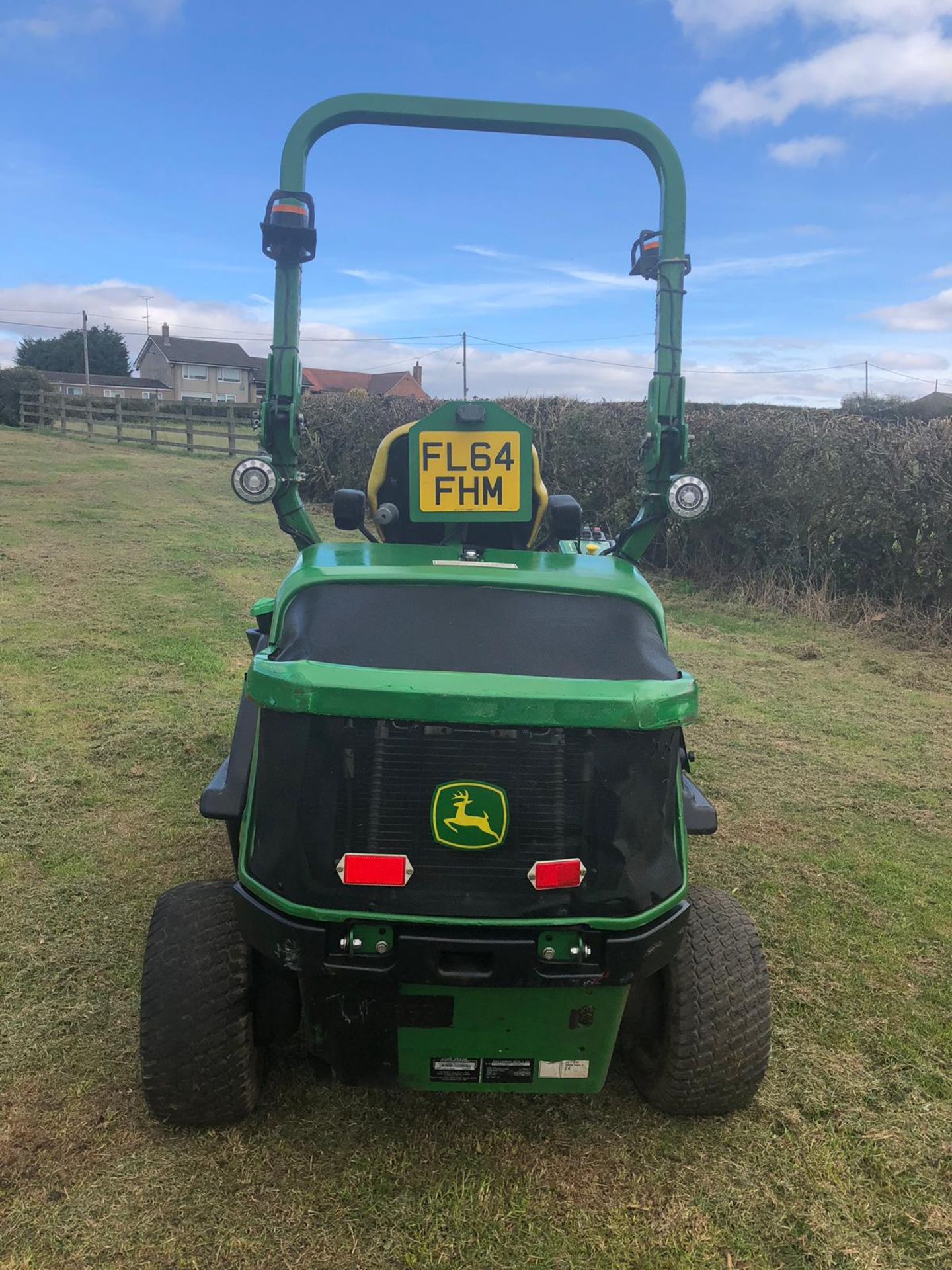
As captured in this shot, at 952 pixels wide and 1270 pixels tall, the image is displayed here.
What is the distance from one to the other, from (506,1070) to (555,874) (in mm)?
624

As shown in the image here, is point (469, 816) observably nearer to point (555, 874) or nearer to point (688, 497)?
point (555, 874)

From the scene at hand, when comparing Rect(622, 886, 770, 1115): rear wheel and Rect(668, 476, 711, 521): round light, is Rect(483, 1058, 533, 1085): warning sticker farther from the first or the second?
Rect(668, 476, 711, 521): round light

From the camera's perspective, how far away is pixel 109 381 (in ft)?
219

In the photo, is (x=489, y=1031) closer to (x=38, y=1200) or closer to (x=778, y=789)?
(x=38, y=1200)

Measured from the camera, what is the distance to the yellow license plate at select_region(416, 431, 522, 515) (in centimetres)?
366

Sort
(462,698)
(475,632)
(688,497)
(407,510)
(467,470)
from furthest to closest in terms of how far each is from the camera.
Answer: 1. (407,510)
2. (688,497)
3. (467,470)
4. (475,632)
5. (462,698)

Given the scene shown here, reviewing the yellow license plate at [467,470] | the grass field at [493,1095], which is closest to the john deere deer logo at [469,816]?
the grass field at [493,1095]

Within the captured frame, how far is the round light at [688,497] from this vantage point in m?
3.87

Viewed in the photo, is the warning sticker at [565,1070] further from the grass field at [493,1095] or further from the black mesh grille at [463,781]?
the black mesh grille at [463,781]

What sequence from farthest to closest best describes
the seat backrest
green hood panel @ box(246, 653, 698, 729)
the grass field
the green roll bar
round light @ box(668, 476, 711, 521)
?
the seat backrest < the green roll bar < round light @ box(668, 476, 711, 521) < the grass field < green hood panel @ box(246, 653, 698, 729)

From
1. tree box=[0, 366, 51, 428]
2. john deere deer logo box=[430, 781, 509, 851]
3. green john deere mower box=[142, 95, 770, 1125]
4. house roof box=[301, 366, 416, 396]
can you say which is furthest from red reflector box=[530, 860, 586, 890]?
house roof box=[301, 366, 416, 396]

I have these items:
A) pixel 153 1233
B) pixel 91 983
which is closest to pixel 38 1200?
pixel 153 1233

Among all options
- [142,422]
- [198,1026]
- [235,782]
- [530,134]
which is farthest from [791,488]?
[142,422]

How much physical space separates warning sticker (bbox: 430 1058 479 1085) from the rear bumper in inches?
11.5
